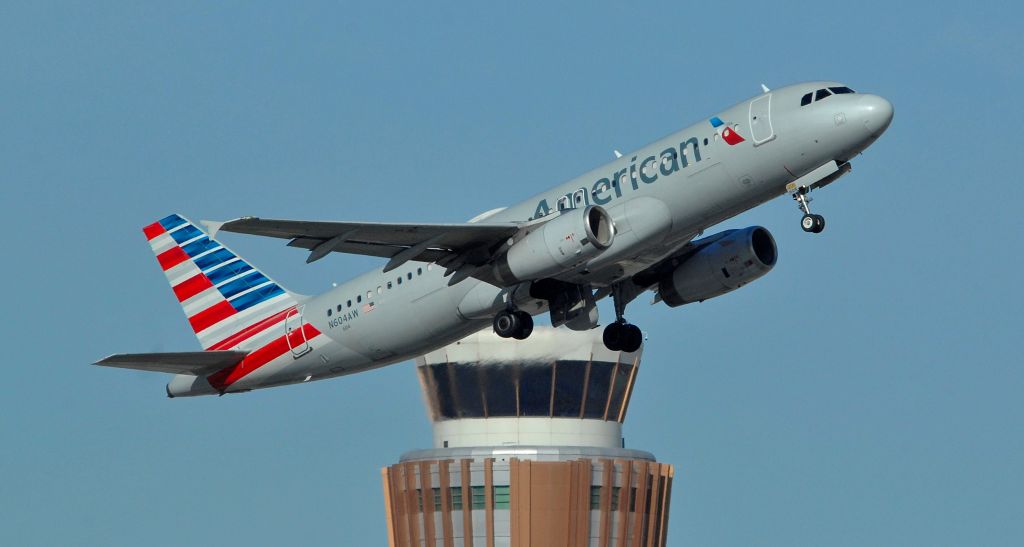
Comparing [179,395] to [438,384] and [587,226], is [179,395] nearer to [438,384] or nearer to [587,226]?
[587,226]

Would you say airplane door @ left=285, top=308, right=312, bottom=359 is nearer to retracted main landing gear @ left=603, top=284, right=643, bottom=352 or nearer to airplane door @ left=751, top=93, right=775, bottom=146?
retracted main landing gear @ left=603, top=284, right=643, bottom=352

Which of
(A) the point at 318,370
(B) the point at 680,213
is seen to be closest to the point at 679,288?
(B) the point at 680,213

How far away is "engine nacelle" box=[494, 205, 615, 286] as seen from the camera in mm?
54125

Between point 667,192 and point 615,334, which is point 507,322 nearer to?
point 615,334

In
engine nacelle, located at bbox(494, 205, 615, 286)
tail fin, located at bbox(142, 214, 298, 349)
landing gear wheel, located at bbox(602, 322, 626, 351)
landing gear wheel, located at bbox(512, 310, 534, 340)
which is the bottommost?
landing gear wheel, located at bbox(512, 310, 534, 340)

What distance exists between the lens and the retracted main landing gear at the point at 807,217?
53594 mm

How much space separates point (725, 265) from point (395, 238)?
10889 millimetres

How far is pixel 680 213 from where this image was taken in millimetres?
54406

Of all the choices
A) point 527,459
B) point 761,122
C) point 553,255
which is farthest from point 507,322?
point 527,459

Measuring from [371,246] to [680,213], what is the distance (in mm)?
8905

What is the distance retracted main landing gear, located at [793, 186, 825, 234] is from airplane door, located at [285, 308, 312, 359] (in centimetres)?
1663

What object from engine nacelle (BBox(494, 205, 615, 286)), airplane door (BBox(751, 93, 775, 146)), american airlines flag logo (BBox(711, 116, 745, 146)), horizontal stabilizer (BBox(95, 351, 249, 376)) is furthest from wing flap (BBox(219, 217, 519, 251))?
horizontal stabilizer (BBox(95, 351, 249, 376))

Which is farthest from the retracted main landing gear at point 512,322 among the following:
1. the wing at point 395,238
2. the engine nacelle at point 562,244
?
the engine nacelle at point 562,244

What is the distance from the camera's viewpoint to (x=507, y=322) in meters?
58.1
